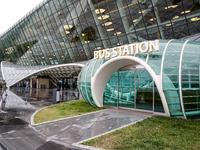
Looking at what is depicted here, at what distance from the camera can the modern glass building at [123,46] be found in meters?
A: 9.13

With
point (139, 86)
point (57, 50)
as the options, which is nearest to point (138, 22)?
point (139, 86)

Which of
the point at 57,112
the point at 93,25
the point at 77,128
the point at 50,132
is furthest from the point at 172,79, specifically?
the point at 93,25

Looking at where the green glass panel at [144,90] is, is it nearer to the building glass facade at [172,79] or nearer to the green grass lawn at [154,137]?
the building glass facade at [172,79]

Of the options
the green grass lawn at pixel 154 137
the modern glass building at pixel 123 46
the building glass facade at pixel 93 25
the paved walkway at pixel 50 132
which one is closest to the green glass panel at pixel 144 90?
the modern glass building at pixel 123 46

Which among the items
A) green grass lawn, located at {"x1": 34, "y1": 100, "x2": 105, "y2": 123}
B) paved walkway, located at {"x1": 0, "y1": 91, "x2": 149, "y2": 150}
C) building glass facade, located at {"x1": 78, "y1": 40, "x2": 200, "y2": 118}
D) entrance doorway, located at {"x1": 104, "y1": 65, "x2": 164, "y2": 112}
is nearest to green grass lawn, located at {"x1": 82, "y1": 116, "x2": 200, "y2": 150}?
paved walkway, located at {"x1": 0, "y1": 91, "x2": 149, "y2": 150}

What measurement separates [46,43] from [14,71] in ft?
53.5

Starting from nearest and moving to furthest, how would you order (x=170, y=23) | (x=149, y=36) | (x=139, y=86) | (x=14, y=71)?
1. (x=139, y=86)
2. (x=170, y=23)
3. (x=149, y=36)
4. (x=14, y=71)

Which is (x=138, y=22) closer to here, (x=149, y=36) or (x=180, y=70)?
(x=149, y=36)

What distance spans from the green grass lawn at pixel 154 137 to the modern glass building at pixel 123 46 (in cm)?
186

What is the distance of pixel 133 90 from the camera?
12562 millimetres

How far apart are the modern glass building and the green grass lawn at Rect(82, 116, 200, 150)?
1857 millimetres

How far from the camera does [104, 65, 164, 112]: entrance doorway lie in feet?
37.5

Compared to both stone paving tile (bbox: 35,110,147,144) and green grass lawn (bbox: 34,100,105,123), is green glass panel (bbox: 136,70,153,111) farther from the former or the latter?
stone paving tile (bbox: 35,110,147,144)

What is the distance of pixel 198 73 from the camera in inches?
350
